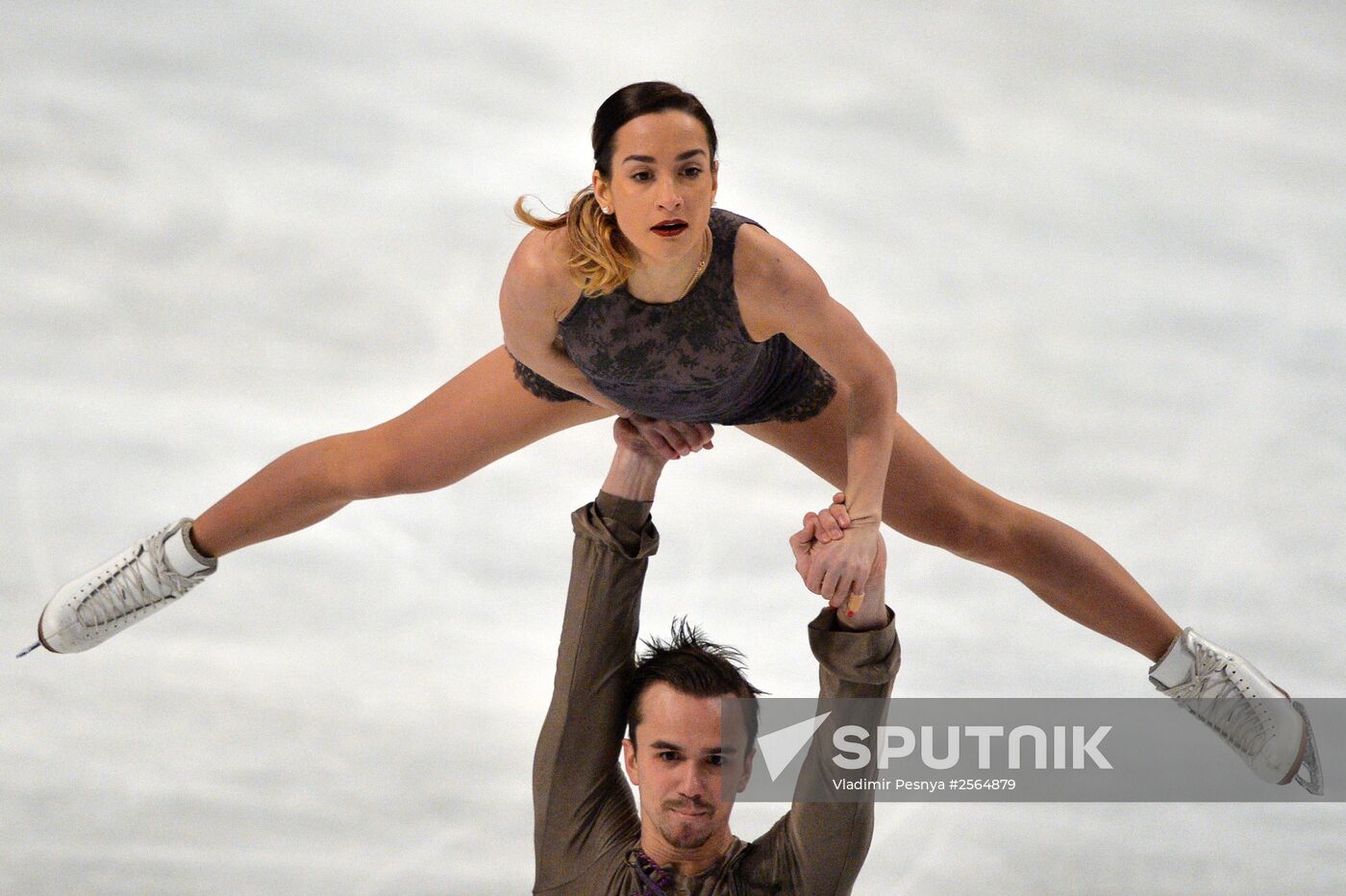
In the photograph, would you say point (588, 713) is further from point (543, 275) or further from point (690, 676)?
point (543, 275)

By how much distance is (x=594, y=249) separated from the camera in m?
3.38

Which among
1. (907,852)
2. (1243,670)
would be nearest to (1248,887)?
(1243,670)

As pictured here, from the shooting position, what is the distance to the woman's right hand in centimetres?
360

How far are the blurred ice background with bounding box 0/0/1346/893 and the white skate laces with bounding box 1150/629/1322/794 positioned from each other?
1.36 feet

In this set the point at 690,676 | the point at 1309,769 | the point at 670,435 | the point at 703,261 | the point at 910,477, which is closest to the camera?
the point at 690,676

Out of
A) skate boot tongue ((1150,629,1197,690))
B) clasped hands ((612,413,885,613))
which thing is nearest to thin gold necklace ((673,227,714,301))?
clasped hands ((612,413,885,613))

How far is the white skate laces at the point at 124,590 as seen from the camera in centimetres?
434

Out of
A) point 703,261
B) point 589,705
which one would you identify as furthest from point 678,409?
point 589,705

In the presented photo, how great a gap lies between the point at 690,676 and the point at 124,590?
1.89 metres

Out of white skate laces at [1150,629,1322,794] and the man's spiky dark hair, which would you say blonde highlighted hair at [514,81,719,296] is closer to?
the man's spiky dark hair

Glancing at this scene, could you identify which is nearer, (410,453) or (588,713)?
(588,713)

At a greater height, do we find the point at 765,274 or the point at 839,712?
the point at 765,274

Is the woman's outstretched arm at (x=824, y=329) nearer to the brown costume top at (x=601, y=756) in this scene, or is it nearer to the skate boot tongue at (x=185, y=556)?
the brown costume top at (x=601, y=756)

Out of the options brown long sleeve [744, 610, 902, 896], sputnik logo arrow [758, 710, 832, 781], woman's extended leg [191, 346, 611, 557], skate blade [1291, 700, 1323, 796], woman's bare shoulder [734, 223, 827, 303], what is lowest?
brown long sleeve [744, 610, 902, 896]
